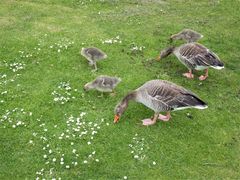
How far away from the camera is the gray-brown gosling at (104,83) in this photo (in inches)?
442

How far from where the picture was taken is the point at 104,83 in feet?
36.8

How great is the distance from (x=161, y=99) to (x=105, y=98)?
1949mm

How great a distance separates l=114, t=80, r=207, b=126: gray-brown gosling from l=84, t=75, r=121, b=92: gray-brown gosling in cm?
72

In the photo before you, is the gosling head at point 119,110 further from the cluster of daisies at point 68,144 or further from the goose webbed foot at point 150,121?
the goose webbed foot at point 150,121

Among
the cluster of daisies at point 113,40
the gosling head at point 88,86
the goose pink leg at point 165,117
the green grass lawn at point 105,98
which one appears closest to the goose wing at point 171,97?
the goose pink leg at point 165,117

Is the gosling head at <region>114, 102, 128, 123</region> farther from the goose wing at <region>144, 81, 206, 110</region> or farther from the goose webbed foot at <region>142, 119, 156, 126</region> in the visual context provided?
the goose wing at <region>144, 81, 206, 110</region>

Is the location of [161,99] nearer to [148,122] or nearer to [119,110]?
[148,122]

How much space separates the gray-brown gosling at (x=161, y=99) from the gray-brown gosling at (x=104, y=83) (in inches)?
28.4

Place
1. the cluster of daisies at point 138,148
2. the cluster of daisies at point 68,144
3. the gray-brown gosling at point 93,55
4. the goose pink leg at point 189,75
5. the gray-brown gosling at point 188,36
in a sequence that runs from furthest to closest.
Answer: the gray-brown gosling at point 188,36
the goose pink leg at point 189,75
the gray-brown gosling at point 93,55
the cluster of daisies at point 138,148
the cluster of daisies at point 68,144

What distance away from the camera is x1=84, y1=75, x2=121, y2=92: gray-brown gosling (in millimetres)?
11219

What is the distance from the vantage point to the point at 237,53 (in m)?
14.2

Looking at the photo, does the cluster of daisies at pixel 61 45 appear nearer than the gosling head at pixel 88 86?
No

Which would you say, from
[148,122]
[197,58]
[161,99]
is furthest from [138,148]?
[197,58]

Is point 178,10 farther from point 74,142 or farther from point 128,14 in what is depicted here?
point 74,142
